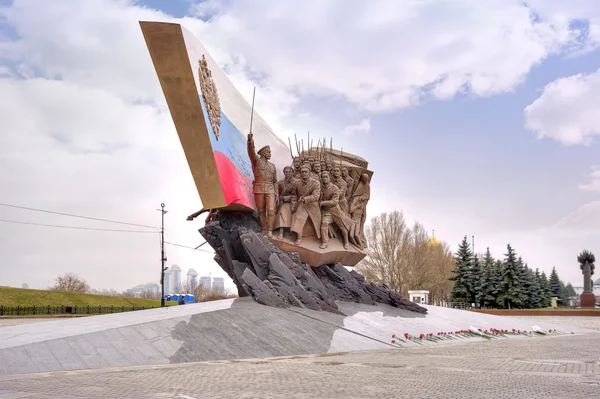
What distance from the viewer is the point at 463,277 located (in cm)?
3584

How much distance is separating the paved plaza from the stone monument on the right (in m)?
27.3

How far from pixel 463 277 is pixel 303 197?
24.0 m

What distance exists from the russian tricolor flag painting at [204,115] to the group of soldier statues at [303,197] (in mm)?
400

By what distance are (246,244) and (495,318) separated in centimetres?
910

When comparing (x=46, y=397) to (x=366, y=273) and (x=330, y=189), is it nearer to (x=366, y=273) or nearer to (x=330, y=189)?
(x=330, y=189)

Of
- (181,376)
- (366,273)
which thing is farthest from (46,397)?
(366,273)

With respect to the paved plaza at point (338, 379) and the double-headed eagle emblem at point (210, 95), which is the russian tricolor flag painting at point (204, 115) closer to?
the double-headed eagle emblem at point (210, 95)

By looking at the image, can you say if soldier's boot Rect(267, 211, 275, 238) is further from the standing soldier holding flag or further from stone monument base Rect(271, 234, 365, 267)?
stone monument base Rect(271, 234, 365, 267)

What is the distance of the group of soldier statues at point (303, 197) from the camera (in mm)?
14016

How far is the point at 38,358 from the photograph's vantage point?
8000mm

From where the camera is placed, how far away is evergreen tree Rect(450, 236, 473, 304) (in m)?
35.5

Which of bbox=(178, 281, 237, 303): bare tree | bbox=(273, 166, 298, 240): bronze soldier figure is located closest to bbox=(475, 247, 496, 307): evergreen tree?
bbox=(178, 281, 237, 303): bare tree

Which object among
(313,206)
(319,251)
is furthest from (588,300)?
(313,206)

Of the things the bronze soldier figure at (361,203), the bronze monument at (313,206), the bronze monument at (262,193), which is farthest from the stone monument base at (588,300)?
the bronze monument at (313,206)
